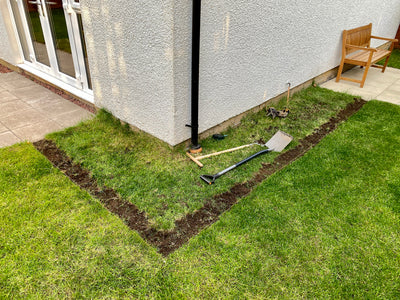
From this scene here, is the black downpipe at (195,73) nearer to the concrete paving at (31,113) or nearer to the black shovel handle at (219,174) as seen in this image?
the black shovel handle at (219,174)

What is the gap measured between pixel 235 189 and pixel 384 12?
8306mm

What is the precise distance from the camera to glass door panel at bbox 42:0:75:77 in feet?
15.1

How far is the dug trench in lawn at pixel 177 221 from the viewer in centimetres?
254

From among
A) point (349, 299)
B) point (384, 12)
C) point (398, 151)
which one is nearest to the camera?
point (349, 299)

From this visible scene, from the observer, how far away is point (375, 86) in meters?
6.48

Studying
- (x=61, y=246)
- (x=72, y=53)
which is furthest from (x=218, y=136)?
(x=72, y=53)

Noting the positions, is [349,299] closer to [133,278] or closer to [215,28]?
[133,278]

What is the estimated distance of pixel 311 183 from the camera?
3279 mm

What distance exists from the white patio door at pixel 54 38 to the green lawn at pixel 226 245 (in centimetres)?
203

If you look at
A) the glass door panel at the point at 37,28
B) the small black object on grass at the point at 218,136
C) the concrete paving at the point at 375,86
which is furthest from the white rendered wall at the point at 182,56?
the glass door panel at the point at 37,28

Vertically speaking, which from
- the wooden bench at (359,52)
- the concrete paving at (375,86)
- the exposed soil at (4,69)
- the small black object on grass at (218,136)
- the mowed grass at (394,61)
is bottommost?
the mowed grass at (394,61)

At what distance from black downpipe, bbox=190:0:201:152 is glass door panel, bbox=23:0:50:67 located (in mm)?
3604

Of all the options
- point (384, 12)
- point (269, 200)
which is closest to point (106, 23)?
point (269, 200)

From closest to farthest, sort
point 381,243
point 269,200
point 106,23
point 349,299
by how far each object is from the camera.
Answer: point 349,299
point 381,243
point 269,200
point 106,23
